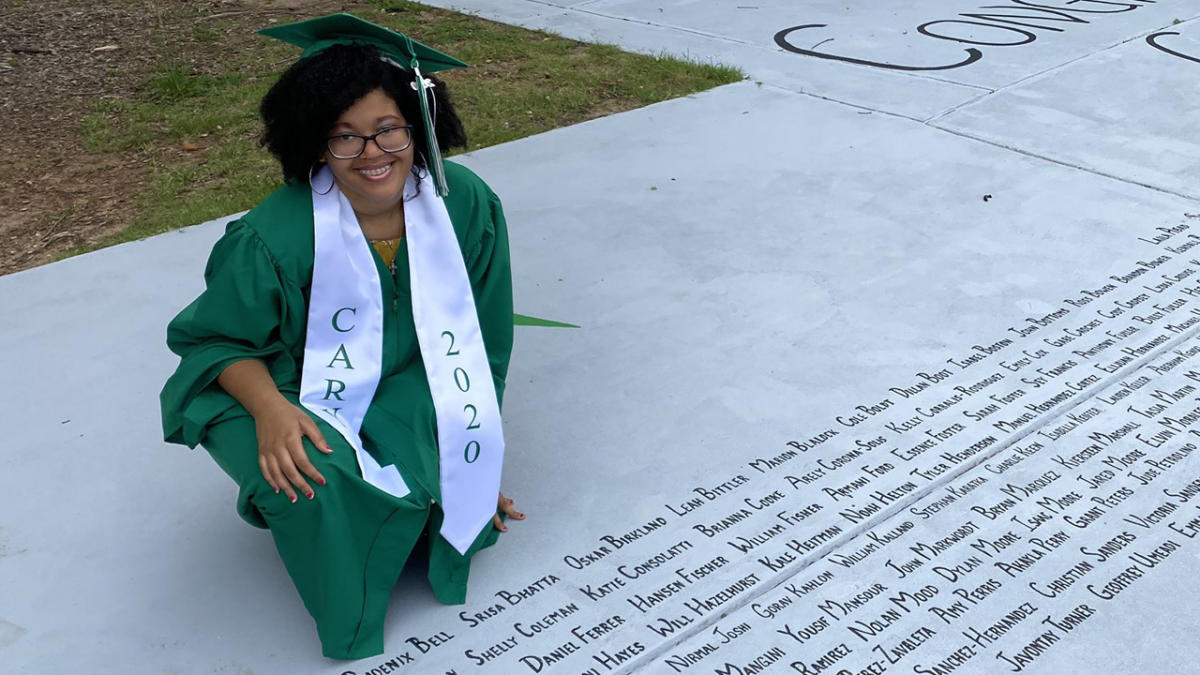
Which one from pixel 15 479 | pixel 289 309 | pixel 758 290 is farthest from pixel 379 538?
pixel 758 290

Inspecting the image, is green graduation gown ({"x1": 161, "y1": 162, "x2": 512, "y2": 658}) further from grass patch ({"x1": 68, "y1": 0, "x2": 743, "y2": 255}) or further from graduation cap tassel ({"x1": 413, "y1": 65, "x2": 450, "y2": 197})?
grass patch ({"x1": 68, "y1": 0, "x2": 743, "y2": 255})

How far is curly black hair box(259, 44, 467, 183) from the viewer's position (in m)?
2.31

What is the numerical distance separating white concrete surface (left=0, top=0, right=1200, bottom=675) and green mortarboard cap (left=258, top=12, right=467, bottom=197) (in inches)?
33.9

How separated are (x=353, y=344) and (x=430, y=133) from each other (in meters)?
0.45

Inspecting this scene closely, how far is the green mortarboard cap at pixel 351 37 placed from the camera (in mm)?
2295

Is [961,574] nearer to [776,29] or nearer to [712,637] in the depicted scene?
[712,637]

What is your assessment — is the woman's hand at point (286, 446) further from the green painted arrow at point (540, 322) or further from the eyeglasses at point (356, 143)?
the green painted arrow at point (540, 322)

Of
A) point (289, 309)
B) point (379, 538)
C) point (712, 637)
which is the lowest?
point (712, 637)

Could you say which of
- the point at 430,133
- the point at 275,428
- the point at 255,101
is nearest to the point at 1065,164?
the point at 430,133

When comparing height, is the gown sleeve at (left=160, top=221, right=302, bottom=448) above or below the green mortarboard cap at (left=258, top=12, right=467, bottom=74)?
below

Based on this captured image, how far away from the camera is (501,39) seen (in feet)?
21.6

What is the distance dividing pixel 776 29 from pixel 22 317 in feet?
13.7

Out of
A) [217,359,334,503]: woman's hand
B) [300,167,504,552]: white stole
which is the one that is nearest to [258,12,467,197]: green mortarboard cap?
[300,167,504,552]: white stole

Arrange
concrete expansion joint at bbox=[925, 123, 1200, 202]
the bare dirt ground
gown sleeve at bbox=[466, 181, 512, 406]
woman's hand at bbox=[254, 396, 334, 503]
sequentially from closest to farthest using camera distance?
→ woman's hand at bbox=[254, 396, 334, 503]
gown sleeve at bbox=[466, 181, 512, 406]
concrete expansion joint at bbox=[925, 123, 1200, 202]
the bare dirt ground
